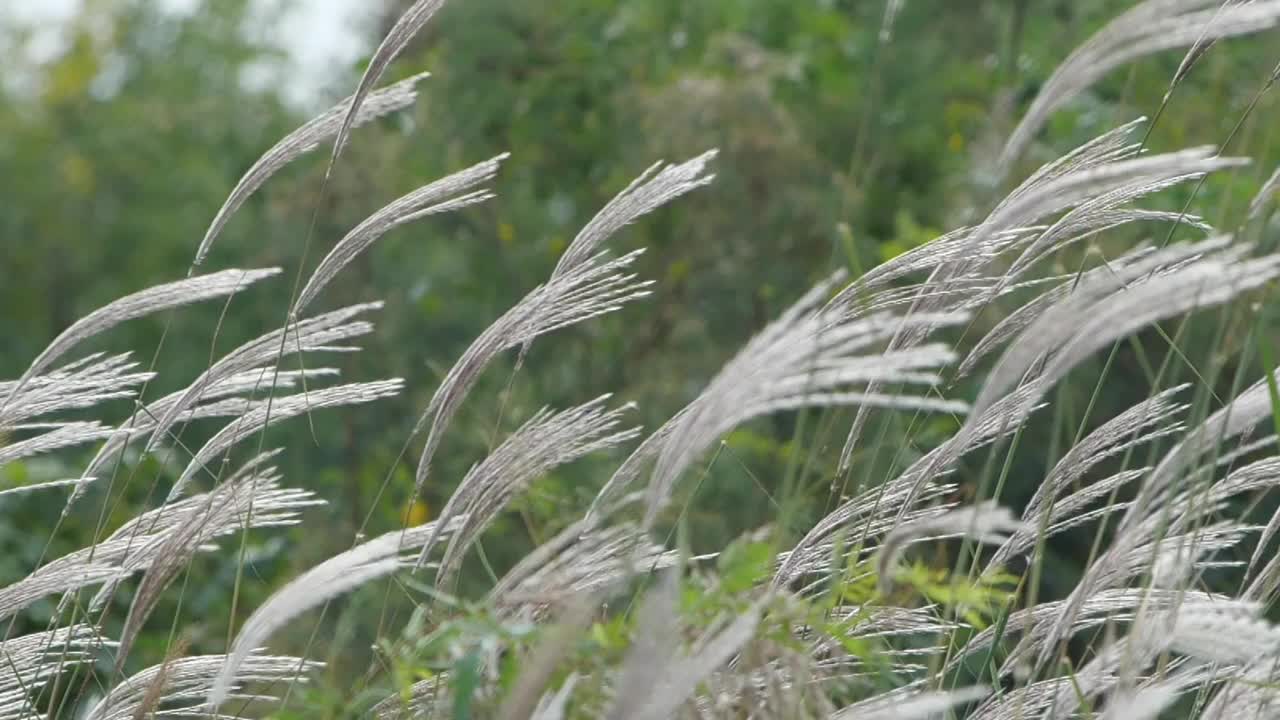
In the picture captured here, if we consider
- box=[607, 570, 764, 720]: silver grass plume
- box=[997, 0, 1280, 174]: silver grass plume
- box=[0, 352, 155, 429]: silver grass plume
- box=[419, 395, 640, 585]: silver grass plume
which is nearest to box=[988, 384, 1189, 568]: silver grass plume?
box=[997, 0, 1280, 174]: silver grass plume

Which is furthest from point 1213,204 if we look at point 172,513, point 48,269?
point 48,269

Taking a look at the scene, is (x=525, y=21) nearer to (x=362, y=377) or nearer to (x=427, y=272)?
(x=427, y=272)

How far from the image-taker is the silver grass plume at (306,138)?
2.24 metres

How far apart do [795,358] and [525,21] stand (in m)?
4.44

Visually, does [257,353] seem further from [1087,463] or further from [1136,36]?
[1136,36]

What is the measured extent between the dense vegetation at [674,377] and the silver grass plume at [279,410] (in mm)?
10

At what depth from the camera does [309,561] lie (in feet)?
15.9

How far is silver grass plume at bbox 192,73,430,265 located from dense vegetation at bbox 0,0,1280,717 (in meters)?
0.01

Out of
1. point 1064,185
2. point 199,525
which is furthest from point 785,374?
point 199,525

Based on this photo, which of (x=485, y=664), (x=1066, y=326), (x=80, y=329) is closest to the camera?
(x=1066, y=326)

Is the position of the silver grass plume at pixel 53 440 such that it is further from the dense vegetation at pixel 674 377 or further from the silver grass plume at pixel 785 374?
the silver grass plume at pixel 785 374

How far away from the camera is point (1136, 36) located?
1557 millimetres

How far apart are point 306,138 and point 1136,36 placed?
3.78 ft

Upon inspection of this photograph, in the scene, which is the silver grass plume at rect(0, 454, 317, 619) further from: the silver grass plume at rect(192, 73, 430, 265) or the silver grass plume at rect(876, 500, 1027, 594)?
the silver grass plume at rect(876, 500, 1027, 594)
